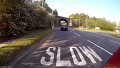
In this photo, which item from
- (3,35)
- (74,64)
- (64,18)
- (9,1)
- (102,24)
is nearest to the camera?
(74,64)

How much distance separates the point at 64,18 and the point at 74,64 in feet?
480

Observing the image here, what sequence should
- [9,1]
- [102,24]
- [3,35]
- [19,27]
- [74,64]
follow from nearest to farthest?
[74,64]
[9,1]
[3,35]
[19,27]
[102,24]

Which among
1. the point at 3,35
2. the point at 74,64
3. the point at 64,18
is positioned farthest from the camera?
the point at 64,18

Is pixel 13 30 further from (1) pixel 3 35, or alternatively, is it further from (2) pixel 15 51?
(2) pixel 15 51

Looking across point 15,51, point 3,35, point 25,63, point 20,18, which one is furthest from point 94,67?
point 20,18

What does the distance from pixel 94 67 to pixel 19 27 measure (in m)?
→ 20.7

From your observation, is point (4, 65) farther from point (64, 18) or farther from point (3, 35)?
point (64, 18)

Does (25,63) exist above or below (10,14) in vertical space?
below

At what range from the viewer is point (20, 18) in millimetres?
34594

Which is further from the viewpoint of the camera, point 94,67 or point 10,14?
point 10,14

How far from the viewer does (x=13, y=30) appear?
30.7 m

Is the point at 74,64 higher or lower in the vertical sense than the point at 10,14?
lower

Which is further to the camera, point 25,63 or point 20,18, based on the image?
point 20,18

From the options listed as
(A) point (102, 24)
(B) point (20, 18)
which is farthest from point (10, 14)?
(A) point (102, 24)
